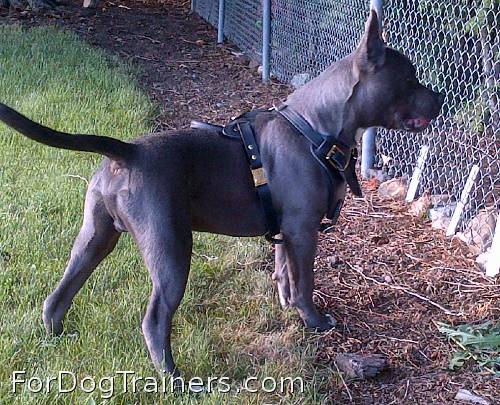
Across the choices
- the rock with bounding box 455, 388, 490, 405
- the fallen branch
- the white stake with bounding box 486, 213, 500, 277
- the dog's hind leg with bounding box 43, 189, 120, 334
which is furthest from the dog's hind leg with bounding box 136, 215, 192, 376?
the white stake with bounding box 486, 213, 500, 277

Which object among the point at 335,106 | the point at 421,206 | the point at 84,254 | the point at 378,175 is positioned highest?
the point at 335,106

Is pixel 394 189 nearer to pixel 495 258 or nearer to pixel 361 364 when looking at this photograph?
pixel 495 258

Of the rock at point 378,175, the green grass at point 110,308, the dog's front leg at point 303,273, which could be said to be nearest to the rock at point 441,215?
the rock at point 378,175

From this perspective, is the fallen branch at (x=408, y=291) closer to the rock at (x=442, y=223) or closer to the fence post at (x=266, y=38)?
the rock at (x=442, y=223)

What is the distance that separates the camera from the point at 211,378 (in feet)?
10.7

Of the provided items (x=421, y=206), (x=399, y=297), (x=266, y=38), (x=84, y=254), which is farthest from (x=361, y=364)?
(x=266, y=38)

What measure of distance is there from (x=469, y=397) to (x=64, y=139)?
6.26ft

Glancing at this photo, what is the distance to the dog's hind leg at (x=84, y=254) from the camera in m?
3.31

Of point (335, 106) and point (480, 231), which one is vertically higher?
point (335, 106)

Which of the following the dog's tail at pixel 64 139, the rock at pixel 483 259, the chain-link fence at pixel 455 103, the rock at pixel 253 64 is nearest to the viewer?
the dog's tail at pixel 64 139

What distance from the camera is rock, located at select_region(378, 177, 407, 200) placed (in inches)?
212

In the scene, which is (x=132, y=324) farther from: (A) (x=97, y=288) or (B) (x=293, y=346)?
(B) (x=293, y=346)

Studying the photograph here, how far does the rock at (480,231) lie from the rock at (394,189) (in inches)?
27.2

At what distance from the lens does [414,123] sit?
3.75 m
